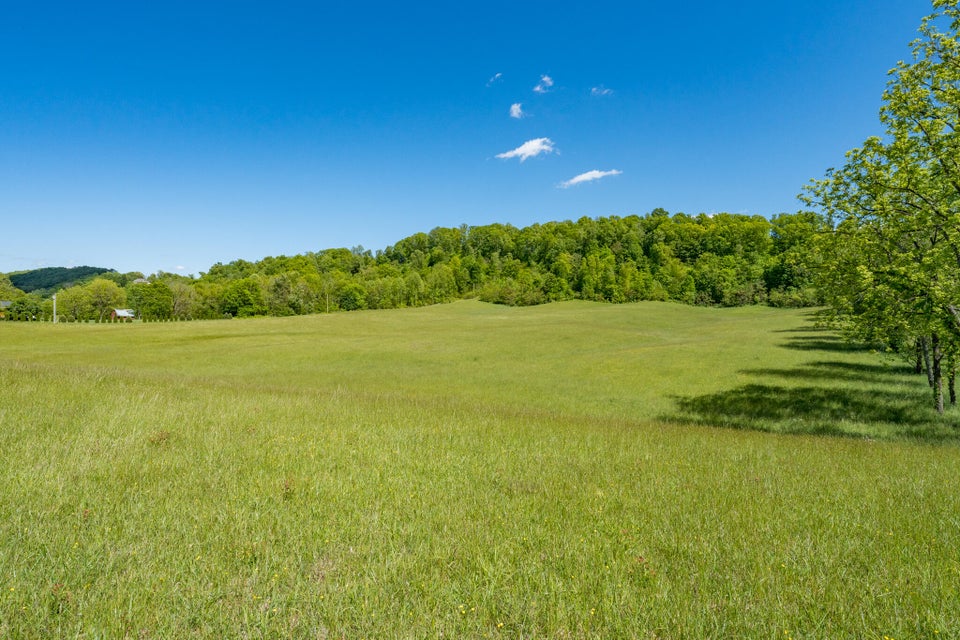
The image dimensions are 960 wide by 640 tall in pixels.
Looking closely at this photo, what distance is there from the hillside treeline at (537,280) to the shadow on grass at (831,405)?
82.7 meters

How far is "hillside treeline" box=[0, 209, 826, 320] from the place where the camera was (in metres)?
120

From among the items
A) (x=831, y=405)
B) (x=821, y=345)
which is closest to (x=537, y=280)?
(x=821, y=345)

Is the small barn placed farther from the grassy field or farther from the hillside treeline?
the grassy field

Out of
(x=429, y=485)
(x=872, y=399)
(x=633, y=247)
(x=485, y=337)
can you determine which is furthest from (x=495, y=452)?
(x=633, y=247)

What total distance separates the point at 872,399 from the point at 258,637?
3068 cm

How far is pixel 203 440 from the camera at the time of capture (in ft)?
24.7

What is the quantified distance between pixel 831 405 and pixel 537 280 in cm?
11397

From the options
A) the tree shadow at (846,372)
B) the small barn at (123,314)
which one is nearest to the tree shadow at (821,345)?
the tree shadow at (846,372)

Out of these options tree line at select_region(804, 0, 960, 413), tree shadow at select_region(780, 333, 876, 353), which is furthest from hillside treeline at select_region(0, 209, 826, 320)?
tree line at select_region(804, 0, 960, 413)

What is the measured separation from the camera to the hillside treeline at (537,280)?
4724 inches

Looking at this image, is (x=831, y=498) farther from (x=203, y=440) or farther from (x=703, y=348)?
(x=703, y=348)

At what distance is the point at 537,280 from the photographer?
136 m

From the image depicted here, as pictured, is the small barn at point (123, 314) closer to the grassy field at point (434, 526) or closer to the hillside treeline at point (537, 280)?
the hillside treeline at point (537, 280)

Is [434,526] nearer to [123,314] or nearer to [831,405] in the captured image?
[831,405]
